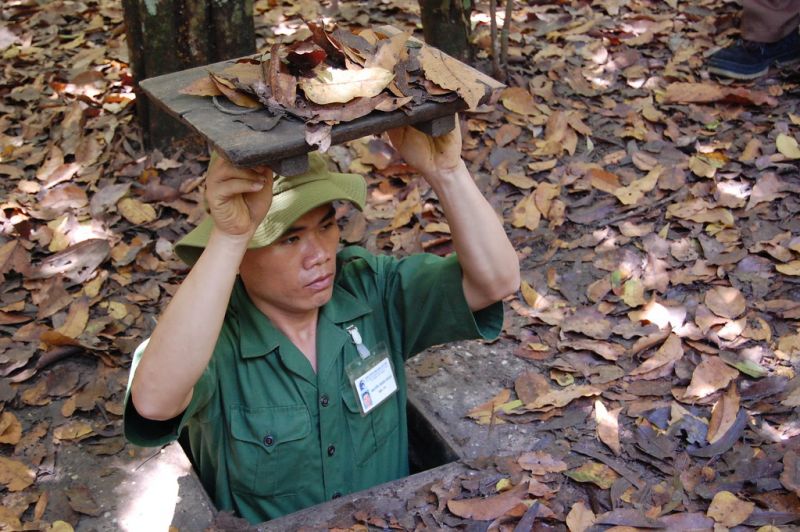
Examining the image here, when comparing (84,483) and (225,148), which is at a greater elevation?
(225,148)

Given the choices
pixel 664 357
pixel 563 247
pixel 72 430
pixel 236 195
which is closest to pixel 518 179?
pixel 563 247

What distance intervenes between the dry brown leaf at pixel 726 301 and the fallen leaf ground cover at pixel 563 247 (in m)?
0.01

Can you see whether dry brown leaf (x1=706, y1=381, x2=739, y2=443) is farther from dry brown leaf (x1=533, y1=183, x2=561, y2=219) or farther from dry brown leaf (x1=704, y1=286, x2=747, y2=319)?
dry brown leaf (x1=533, y1=183, x2=561, y2=219)

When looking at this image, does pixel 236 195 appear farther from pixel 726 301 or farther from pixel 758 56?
pixel 758 56

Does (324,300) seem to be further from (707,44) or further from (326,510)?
(707,44)

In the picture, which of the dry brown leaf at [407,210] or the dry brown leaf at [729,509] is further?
the dry brown leaf at [407,210]

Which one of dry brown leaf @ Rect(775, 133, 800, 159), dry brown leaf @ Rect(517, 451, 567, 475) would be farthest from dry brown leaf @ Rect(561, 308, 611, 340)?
dry brown leaf @ Rect(775, 133, 800, 159)

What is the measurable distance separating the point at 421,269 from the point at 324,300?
1.17 feet

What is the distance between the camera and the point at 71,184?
15.2ft

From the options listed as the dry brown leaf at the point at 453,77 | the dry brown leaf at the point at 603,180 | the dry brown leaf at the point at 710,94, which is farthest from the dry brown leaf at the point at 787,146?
the dry brown leaf at the point at 453,77

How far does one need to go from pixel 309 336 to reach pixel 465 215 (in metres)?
0.62

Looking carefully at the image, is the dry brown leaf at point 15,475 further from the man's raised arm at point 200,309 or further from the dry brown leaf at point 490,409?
the dry brown leaf at point 490,409

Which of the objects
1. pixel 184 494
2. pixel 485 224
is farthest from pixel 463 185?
pixel 184 494

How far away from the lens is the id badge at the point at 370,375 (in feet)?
9.32
